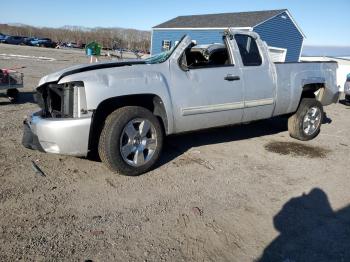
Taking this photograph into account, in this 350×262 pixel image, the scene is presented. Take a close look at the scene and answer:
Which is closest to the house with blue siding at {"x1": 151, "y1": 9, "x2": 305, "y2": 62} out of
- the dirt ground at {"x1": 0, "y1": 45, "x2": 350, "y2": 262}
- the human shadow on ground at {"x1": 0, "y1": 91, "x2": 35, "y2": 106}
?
the human shadow on ground at {"x1": 0, "y1": 91, "x2": 35, "y2": 106}

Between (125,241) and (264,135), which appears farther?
(264,135)

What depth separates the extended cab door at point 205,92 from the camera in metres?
4.86

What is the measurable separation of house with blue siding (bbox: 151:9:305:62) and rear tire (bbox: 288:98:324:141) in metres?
19.1

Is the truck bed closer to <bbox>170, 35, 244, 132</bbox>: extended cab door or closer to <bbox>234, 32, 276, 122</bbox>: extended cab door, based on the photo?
<bbox>234, 32, 276, 122</bbox>: extended cab door

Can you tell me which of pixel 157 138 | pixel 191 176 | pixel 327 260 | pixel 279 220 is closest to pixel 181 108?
pixel 157 138

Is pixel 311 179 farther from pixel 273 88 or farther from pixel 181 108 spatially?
pixel 181 108

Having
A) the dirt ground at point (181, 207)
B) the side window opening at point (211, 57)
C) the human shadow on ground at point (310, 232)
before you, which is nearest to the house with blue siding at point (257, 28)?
the side window opening at point (211, 57)

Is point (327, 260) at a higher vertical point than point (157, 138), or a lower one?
lower

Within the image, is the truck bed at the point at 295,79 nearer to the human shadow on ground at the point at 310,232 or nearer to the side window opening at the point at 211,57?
the side window opening at the point at 211,57

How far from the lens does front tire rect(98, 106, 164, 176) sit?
4.34 meters

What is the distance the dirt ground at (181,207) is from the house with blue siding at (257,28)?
20928 mm

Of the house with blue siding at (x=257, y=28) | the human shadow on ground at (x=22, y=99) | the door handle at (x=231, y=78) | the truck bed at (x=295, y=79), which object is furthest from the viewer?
the house with blue siding at (x=257, y=28)

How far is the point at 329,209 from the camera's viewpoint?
4199 millimetres

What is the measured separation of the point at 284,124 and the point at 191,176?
4.55m
